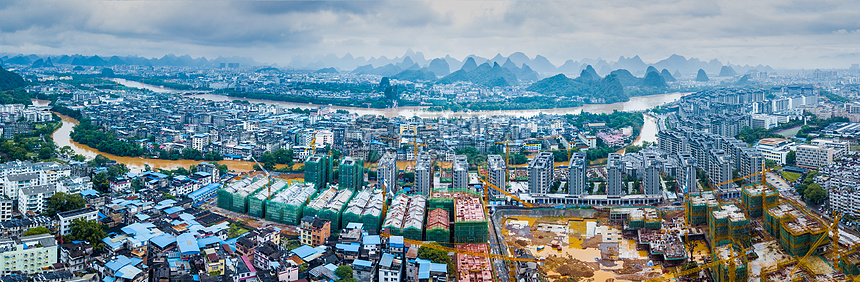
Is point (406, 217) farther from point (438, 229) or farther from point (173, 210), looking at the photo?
point (173, 210)

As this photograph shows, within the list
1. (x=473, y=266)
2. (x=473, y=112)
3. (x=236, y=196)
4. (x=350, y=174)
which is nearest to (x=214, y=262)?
(x=473, y=266)

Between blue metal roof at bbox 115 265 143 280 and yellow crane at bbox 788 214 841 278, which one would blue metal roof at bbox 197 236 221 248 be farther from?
yellow crane at bbox 788 214 841 278

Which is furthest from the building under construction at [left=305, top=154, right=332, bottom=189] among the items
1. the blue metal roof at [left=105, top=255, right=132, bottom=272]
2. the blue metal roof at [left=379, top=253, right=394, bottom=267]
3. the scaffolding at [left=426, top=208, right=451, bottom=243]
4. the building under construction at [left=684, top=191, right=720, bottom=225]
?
the building under construction at [left=684, top=191, right=720, bottom=225]

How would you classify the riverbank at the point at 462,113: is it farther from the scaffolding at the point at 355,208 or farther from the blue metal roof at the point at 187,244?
the blue metal roof at the point at 187,244

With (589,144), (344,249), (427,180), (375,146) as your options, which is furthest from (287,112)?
(344,249)

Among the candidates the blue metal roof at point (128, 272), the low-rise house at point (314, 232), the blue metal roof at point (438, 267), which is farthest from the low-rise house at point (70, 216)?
the blue metal roof at point (438, 267)
